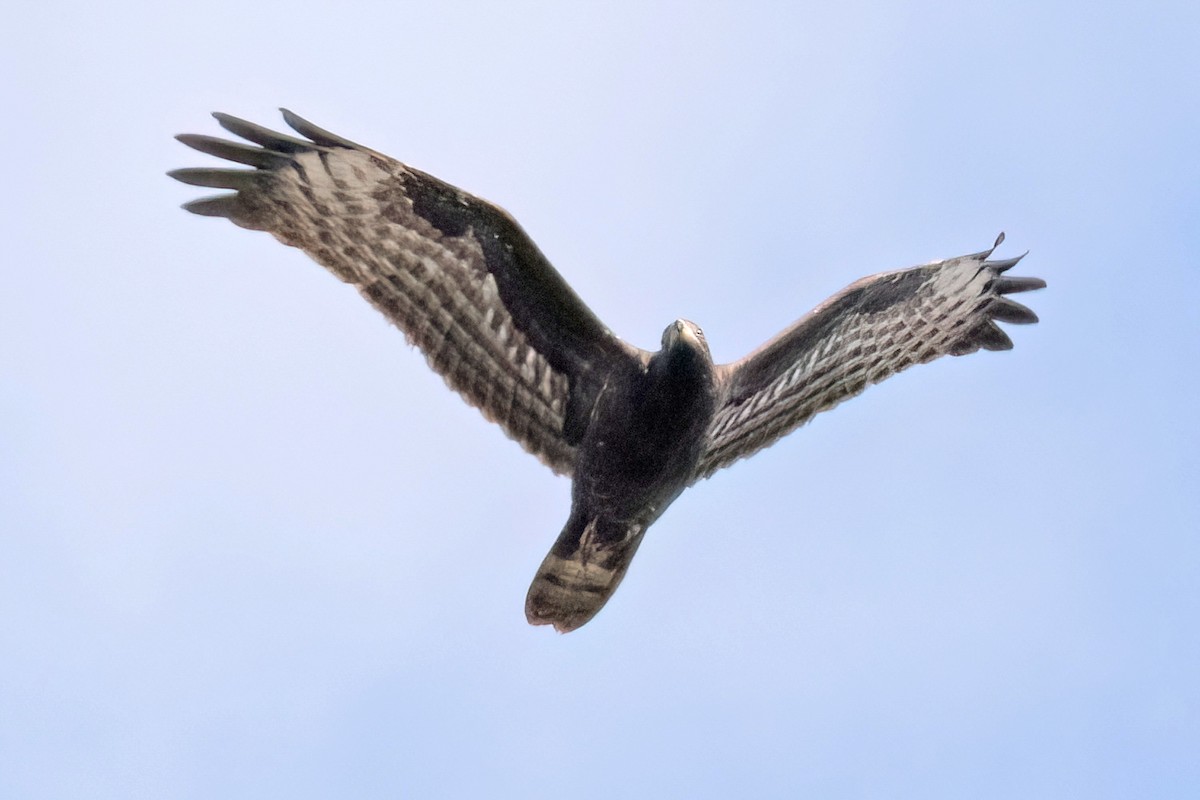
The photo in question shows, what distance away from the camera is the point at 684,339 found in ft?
22.1

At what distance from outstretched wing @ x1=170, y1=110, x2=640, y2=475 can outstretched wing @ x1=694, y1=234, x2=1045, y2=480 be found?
891 mm

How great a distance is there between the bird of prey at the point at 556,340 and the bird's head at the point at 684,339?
0.01 meters

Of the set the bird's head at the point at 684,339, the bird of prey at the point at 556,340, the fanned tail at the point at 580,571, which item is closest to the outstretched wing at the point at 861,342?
the bird of prey at the point at 556,340

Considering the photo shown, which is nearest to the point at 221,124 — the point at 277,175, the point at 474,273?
the point at 277,175

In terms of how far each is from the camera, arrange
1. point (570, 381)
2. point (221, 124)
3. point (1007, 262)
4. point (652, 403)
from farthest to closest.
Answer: point (1007, 262)
point (570, 381)
point (652, 403)
point (221, 124)

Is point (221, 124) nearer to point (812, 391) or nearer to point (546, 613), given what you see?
point (546, 613)

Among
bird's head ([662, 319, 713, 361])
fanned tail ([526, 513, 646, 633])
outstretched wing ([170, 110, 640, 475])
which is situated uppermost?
outstretched wing ([170, 110, 640, 475])

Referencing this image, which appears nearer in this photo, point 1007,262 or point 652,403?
point 652,403

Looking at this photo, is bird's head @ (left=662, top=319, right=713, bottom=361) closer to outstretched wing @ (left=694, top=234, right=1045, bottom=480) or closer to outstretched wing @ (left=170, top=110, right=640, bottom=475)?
outstretched wing @ (left=170, top=110, right=640, bottom=475)

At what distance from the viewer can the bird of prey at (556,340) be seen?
22.0 ft

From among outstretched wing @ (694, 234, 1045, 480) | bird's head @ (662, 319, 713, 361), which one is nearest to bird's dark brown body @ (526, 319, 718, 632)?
bird's head @ (662, 319, 713, 361)

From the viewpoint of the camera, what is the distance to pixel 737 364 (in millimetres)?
7328

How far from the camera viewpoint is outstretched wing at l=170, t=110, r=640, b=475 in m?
6.62

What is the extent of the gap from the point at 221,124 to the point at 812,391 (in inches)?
140
